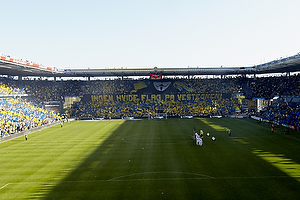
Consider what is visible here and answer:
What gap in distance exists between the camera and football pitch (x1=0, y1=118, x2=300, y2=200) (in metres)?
15.1

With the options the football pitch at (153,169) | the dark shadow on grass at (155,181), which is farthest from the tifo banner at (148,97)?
the dark shadow on grass at (155,181)

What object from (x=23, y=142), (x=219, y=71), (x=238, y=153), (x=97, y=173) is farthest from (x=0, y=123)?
(x=219, y=71)

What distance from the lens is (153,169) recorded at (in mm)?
19359

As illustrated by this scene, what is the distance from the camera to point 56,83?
7331 cm

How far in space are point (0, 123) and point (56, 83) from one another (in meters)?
38.4

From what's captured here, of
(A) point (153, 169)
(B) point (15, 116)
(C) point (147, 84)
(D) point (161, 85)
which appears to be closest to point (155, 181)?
(A) point (153, 169)

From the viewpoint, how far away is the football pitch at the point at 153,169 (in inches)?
594

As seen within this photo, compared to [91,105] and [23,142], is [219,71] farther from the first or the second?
[23,142]

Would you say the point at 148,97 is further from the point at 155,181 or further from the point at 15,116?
the point at 155,181

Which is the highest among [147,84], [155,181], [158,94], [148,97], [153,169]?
[147,84]

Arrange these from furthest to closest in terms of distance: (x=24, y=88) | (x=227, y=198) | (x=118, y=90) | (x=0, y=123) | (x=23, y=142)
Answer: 1. (x=118, y=90)
2. (x=24, y=88)
3. (x=0, y=123)
4. (x=23, y=142)
5. (x=227, y=198)

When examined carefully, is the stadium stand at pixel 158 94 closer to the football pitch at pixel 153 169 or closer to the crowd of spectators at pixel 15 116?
the crowd of spectators at pixel 15 116

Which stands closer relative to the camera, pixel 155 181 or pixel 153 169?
pixel 155 181

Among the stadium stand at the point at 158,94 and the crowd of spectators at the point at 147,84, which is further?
the crowd of spectators at the point at 147,84
